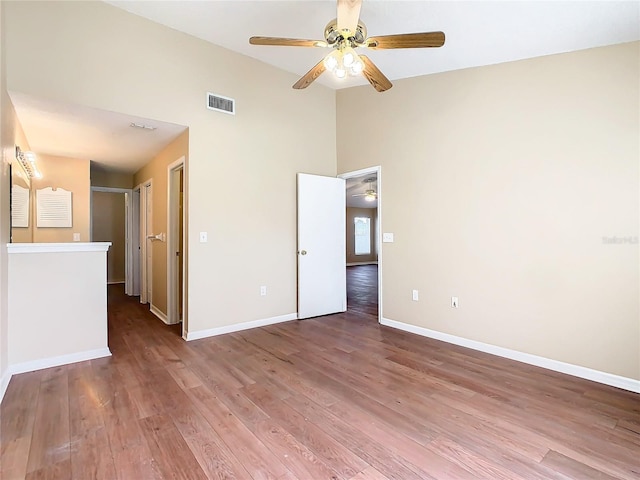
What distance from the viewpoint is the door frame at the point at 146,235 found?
5.00m

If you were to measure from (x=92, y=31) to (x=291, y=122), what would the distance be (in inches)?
86.6

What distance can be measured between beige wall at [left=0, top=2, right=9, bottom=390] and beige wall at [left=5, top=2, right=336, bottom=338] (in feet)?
0.62

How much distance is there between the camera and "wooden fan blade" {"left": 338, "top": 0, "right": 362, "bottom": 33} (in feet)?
6.60

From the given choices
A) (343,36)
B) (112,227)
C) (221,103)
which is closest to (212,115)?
(221,103)

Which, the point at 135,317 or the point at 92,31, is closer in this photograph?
the point at 92,31

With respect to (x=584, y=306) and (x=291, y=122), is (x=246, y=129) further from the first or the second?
(x=584, y=306)

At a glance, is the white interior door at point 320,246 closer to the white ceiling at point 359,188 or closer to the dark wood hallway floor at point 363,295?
the dark wood hallway floor at point 363,295

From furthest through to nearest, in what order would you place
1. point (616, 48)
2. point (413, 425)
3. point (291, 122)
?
1. point (291, 122)
2. point (616, 48)
3. point (413, 425)

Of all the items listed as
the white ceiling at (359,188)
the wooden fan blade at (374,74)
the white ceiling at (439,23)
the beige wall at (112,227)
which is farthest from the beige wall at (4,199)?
the white ceiling at (359,188)

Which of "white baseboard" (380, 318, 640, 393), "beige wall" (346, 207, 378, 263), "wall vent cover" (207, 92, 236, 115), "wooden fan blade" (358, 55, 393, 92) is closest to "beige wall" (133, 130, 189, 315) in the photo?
"wall vent cover" (207, 92, 236, 115)

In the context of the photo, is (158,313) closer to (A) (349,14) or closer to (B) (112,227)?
(B) (112,227)

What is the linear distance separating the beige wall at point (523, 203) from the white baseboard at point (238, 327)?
4.61ft

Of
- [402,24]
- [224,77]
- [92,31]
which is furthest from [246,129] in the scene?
[402,24]

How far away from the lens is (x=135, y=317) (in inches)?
176
